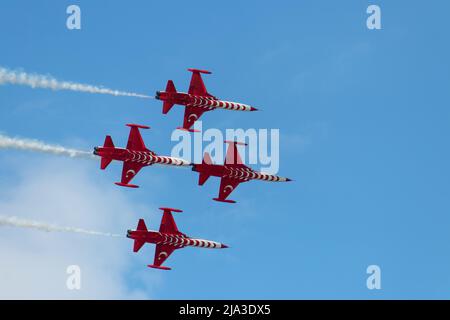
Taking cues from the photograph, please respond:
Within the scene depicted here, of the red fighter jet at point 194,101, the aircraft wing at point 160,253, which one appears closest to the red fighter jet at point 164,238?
the aircraft wing at point 160,253

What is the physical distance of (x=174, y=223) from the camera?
151000mm

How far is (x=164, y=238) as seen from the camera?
492 feet

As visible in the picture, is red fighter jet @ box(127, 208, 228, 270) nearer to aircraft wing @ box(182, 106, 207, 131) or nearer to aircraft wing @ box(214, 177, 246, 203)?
aircraft wing @ box(214, 177, 246, 203)

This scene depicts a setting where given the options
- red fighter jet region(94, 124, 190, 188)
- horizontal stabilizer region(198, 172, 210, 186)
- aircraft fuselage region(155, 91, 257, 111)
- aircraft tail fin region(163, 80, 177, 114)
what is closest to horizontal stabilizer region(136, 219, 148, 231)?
red fighter jet region(94, 124, 190, 188)

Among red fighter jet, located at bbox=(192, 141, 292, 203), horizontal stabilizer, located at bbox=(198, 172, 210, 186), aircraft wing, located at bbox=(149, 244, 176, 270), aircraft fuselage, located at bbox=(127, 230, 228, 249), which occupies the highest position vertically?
red fighter jet, located at bbox=(192, 141, 292, 203)

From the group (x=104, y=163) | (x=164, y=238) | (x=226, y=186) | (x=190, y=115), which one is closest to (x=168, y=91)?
(x=190, y=115)

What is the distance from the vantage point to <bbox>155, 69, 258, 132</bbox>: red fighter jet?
150250mm

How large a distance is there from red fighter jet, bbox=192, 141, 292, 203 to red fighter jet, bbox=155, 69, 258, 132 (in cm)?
509

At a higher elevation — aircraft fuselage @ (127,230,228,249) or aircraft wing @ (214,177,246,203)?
aircraft wing @ (214,177,246,203)

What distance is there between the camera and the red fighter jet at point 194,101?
493 ft

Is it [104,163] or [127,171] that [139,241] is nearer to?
[127,171]

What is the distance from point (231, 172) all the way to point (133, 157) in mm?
12619
